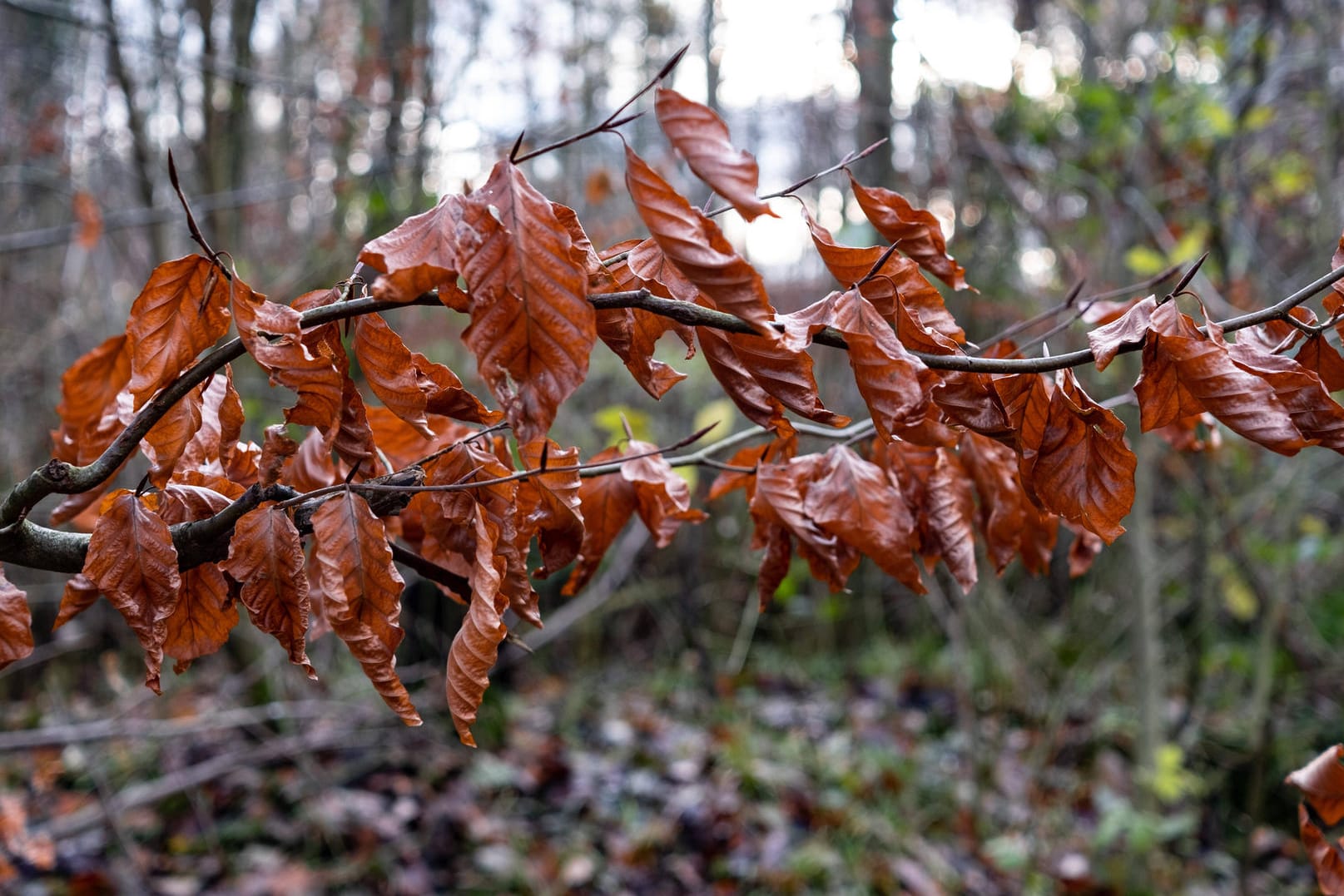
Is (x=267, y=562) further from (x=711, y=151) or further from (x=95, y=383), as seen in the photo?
(x=711, y=151)

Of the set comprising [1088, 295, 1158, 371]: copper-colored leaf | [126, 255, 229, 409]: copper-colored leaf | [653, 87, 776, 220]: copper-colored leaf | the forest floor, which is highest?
[653, 87, 776, 220]: copper-colored leaf

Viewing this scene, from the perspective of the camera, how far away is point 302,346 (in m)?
0.68

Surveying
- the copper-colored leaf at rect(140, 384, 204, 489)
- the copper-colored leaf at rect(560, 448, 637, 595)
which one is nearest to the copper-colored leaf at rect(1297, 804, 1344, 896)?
the copper-colored leaf at rect(560, 448, 637, 595)

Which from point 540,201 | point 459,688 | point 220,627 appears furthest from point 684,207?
point 220,627

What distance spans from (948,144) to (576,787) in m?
3.56

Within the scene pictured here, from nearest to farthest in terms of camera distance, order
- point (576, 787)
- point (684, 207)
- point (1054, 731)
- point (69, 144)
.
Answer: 1. point (684, 207)
2. point (1054, 731)
3. point (576, 787)
4. point (69, 144)

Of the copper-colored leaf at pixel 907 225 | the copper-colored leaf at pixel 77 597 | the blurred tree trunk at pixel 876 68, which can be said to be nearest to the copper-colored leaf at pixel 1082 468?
the copper-colored leaf at pixel 907 225

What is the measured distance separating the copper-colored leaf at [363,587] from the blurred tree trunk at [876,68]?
3830mm

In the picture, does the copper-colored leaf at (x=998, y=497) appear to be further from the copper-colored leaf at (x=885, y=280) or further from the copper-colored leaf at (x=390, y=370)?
the copper-colored leaf at (x=390, y=370)

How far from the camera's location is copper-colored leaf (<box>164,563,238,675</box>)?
0.82m

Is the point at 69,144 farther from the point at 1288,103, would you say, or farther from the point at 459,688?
the point at 1288,103

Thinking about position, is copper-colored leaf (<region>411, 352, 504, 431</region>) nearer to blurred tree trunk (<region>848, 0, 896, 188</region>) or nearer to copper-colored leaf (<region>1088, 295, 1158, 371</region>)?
copper-colored leaf (<region>1088, 295, 1158, 371</region>)

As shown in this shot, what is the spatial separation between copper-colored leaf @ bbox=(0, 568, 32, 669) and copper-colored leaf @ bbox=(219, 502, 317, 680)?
21 centimetres

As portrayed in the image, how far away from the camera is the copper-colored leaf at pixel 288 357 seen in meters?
0.66
